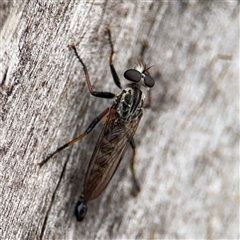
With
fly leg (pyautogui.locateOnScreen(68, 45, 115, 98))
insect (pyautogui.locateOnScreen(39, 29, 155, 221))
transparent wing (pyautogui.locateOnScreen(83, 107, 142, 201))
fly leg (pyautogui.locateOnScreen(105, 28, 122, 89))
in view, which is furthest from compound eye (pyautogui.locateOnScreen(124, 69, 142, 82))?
transparent wing (pyautogui.locateOnScreen(83, 107, 142, 201))

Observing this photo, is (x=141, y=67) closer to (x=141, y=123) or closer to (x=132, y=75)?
(x=132, y=75)

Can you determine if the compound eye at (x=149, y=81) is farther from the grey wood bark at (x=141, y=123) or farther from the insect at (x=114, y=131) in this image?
the grey wood bark at (x=141, y=123)

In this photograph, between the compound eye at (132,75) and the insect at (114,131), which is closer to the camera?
the insect at (114,131)

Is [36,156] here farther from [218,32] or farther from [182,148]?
[218,32]

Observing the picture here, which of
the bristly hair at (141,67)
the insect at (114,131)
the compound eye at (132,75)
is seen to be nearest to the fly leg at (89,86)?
the insect at (114,131)

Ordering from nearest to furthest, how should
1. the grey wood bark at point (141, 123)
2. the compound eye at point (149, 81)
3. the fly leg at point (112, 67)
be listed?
the grey wood bark at point (141, 123), the fly leg at point (112, 67), the compound eye at point (149, 81)

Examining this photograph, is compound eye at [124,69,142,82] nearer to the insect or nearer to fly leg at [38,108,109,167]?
the insect

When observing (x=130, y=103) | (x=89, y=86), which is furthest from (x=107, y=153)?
(x=89, y=86)
